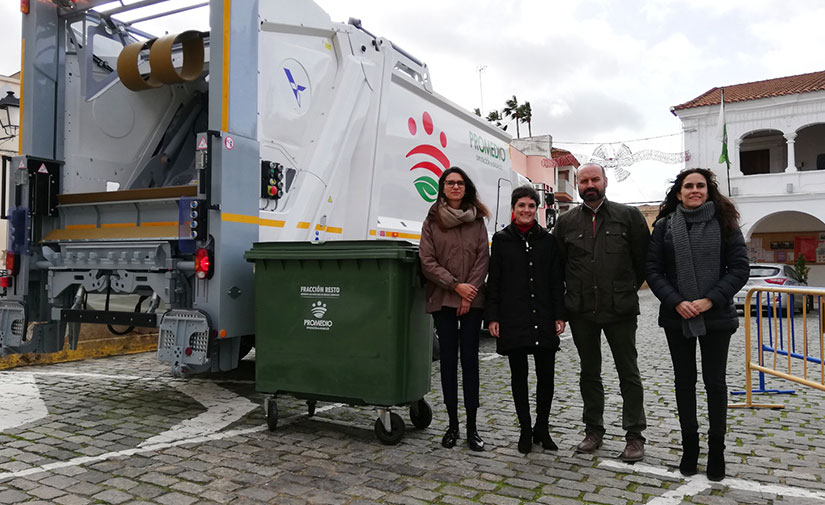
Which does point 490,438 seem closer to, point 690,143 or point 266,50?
point 266,50

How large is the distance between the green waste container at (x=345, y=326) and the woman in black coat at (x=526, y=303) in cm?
56

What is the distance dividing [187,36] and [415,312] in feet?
9.87

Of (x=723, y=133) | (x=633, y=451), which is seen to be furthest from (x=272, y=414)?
(x=723, y=133)

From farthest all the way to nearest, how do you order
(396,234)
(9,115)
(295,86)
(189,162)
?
1. (9,115)
2. (396,234)
3. (189,162)
4. (295,86)

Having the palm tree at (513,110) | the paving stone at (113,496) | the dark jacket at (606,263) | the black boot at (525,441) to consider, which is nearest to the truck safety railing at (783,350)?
the dark jacket at (606,263)

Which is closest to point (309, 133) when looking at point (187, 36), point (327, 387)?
point (187, 36)

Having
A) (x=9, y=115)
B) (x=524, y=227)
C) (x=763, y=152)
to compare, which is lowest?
(x=524, y=227)

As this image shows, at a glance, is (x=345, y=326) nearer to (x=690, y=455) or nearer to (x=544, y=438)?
(x=544, y=438)

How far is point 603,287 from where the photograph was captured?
3922 mm

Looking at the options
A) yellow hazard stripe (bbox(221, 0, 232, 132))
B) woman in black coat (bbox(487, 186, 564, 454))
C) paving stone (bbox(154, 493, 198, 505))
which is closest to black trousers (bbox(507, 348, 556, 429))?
→ woman in black coat (bbox(487, 186, 564, 454))

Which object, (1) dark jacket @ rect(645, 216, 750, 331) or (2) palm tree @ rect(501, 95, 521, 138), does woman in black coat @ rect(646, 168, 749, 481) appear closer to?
(1) dark jacket @ rect(645, 216, 750, 331)

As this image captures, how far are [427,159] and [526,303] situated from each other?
3.42 m

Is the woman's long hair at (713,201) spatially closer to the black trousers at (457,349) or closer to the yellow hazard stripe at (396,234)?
the black trousers at (457,349)

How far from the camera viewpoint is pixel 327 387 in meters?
4.27
